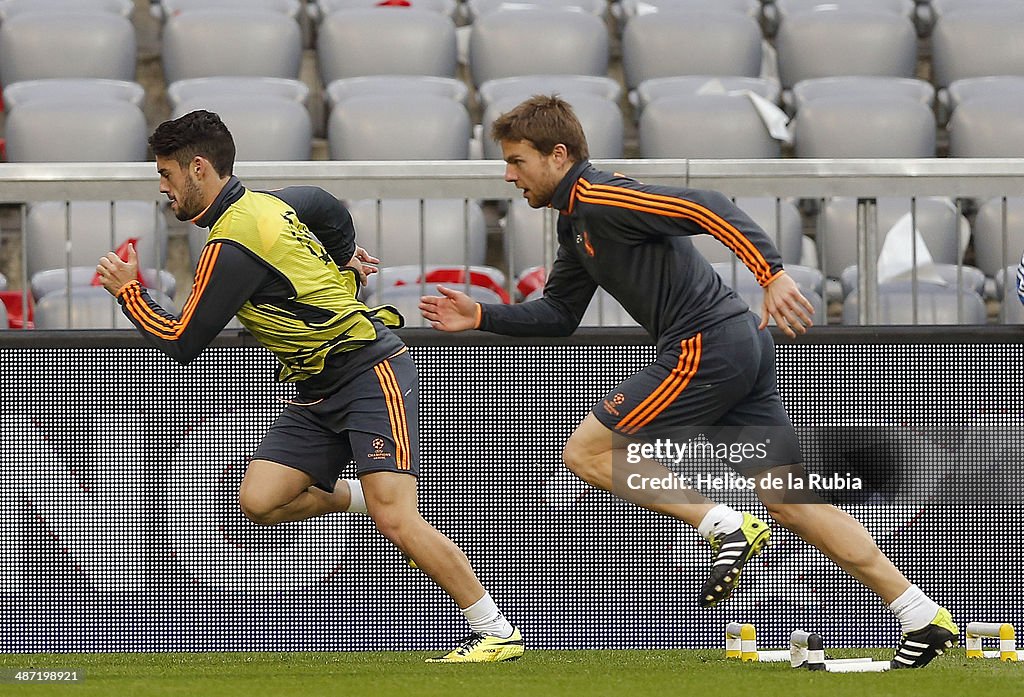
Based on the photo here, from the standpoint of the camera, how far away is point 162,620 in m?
5.69

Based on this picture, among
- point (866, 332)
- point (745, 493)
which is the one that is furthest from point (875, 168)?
point (745, 493)

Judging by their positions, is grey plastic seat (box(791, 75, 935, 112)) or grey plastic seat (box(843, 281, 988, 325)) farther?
grey plastic seat (box(791, 75, 935, 112))

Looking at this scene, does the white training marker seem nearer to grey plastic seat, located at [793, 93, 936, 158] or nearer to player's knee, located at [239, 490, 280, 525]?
player's knee, located at [239, 490, 280, 525]

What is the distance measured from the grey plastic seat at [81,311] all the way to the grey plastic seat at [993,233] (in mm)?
3533

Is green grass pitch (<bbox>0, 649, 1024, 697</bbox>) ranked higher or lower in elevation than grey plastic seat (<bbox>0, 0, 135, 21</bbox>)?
lower

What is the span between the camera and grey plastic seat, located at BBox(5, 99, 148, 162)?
25.5 ft

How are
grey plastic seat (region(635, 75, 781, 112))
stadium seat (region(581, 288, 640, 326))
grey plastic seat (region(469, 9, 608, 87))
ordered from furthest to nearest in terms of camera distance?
1. grey plastic seat (region(469, 9, 608, 87))
2. grey plastic seat (region(635, 75, 781, 112))
3. stadium seat (region(581, 288, 640, 326))

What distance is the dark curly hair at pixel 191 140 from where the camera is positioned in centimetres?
461

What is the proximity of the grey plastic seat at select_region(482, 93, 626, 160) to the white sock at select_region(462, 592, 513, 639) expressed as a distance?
344 cm

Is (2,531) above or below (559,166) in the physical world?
below

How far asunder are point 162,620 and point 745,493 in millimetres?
2131

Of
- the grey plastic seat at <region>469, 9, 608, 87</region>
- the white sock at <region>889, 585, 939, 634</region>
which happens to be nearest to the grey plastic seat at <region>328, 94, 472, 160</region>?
the grey plastic seat at <region>469, 9, 608, 87</region>

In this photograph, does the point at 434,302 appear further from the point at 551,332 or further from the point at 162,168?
the point at 162,168

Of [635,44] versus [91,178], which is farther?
[635,44]
